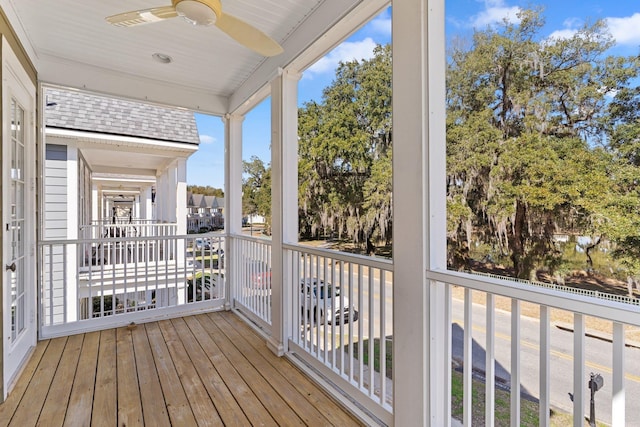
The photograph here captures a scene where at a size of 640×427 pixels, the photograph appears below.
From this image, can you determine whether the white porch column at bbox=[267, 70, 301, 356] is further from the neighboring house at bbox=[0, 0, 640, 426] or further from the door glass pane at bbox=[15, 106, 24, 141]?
the door glass pane at bbox=[15, 106, 24, 141]

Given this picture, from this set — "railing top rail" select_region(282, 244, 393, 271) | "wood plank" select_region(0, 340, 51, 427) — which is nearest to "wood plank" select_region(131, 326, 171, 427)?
"wood plank" select_region(0, 340, 51, 427)

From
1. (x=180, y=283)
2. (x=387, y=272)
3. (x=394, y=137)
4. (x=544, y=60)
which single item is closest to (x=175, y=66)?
(x=394, y=137)

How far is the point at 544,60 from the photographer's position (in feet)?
3.99

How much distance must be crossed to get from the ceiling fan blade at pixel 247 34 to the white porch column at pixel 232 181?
2.27 metres

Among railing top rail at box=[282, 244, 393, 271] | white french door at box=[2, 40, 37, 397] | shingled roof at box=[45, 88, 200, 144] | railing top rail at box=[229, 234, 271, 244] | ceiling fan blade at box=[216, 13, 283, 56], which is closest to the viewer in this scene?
ceiling fan blade at box=[216, 13, 283, 56]

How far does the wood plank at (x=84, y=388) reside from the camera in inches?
78.4

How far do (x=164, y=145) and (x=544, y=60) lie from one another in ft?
18.9

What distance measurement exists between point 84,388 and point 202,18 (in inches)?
101

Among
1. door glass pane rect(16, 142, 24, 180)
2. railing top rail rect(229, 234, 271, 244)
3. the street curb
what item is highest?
door glass pane rect(16, 142, 24, 180)

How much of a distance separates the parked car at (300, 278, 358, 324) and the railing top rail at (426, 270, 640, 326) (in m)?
0.89

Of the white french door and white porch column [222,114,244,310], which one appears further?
white porch column [222,114,244,310]

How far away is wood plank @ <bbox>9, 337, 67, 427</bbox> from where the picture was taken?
2.00 m

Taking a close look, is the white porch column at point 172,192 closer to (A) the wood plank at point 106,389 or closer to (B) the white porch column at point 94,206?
(B) the white porch column at point 94,206

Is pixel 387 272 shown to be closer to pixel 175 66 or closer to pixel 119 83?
pixel 175 66
